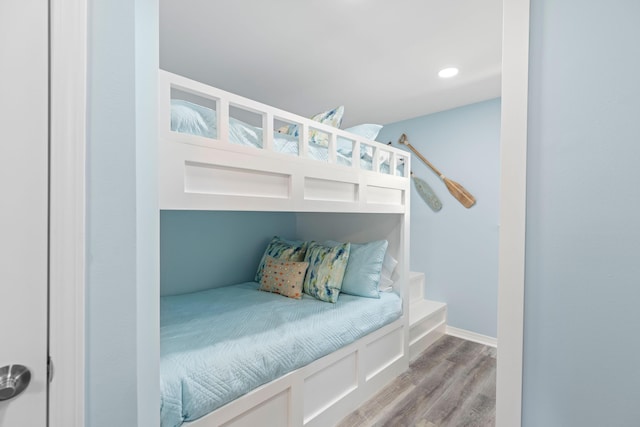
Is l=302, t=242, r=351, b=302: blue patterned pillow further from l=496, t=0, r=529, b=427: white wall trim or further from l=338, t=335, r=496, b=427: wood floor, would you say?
l=496, t=0, r=529, b=427: white wall trim

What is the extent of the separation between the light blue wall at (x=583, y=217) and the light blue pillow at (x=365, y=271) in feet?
4.70

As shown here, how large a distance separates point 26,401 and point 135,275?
0.31m

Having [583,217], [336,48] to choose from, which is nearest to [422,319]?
[583,217]

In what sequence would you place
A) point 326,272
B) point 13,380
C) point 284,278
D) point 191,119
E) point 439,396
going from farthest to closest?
point 284,278 < point 326,272 < point 439,396 < point 191,119 < point 13,380

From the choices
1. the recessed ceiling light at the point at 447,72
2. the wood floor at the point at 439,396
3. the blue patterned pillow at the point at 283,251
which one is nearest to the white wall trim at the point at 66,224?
the wood floor at the point at 439,396

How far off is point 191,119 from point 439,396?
7.58ft

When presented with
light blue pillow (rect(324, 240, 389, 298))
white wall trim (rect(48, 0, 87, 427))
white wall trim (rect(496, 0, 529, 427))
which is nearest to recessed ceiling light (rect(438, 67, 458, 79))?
light blue pillow (rect(324, 240, 389, 298))

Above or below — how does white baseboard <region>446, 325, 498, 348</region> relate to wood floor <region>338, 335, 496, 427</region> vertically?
above

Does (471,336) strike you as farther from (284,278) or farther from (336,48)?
(336,48)

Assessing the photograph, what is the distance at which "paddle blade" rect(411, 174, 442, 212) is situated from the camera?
3.09m

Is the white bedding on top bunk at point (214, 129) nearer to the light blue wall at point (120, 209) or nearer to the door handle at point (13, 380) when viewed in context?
the light blue wall at point (120, 209)

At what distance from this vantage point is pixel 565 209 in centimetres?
69

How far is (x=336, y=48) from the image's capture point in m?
1.84

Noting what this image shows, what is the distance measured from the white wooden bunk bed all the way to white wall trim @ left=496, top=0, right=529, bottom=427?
3.03ft
